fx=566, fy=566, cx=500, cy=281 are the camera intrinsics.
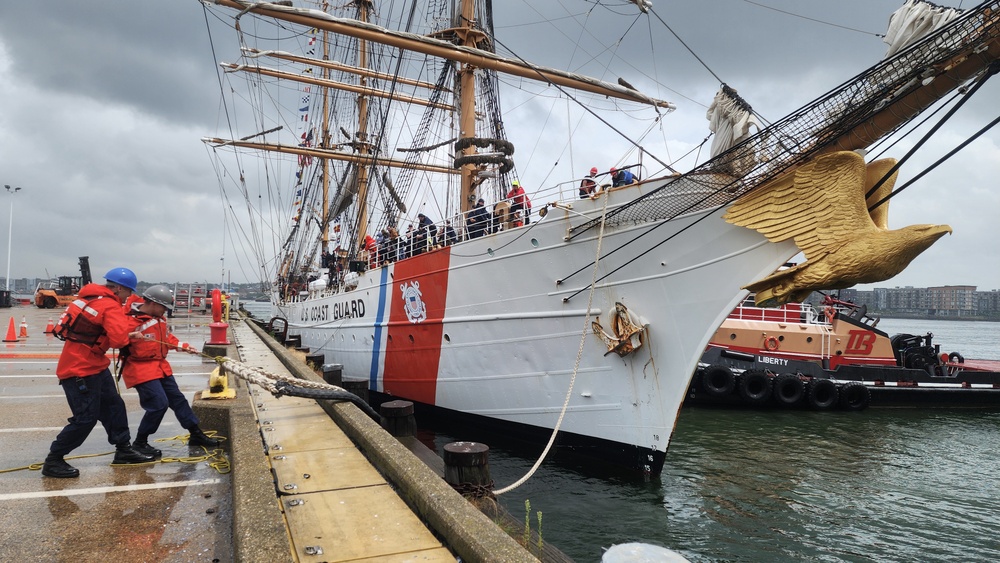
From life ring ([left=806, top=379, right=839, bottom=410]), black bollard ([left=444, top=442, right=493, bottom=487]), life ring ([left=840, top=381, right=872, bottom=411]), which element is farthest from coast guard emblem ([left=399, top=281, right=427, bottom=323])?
life ring ([left=840, top=381, right=872, bottom=411])

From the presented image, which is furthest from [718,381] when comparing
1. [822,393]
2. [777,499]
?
[777,499]

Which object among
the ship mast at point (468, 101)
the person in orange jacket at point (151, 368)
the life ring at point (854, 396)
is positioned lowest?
the life ring at point (854, 396)

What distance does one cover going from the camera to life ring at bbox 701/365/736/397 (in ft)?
47.2

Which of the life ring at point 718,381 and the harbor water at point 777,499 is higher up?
the life ring at point 718,381

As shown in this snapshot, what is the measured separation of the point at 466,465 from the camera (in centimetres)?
436

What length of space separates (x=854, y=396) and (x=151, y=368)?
52.4ft

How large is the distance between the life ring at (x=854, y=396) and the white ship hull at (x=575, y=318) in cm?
1004

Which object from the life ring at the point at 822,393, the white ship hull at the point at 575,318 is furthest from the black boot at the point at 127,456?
the life ring at the point at 822,393

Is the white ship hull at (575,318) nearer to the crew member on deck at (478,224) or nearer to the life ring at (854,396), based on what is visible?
the crew member on deck at (478,224)

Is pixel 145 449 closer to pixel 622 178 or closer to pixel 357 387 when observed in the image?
pixel 357 387

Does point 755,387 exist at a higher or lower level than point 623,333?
lower

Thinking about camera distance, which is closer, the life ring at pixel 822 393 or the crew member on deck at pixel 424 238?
the crew member on deck at pixel 424 238

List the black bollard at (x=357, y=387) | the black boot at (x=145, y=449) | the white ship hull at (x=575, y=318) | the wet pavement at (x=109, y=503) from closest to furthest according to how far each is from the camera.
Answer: the wet pavement at (x=109, y=503)
the black boot at (x=145, y=449)
the white ship hull at (x=575, y=318)
the black bollard at (x=357, y=387)

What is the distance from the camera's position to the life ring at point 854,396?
48.1 feet
